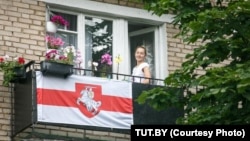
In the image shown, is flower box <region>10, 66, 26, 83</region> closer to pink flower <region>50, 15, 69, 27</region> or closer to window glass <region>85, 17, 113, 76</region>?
pink flower <region>50, 15, 69, 27</region>

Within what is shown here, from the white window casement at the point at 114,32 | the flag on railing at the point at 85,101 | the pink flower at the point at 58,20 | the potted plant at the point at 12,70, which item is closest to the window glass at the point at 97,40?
the white window casement at the point at 114,32

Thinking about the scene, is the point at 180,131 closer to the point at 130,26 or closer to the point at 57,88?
the point at 57,88

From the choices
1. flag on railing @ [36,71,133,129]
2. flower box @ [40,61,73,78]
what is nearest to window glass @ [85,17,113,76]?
flag on railing @ [36,71,133,129]

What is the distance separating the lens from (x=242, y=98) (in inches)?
422

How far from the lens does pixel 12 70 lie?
13.2 m

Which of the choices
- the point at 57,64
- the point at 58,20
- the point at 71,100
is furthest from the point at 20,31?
the point at 71,100

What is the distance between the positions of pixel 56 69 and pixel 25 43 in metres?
0.96

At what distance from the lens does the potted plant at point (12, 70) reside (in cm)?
1316

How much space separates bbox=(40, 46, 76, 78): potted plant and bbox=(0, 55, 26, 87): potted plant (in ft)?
1.06

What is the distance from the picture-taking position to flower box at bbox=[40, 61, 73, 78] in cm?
1307

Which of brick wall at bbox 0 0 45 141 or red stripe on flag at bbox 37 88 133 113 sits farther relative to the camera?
brick wall at bbox 0 0 45 141

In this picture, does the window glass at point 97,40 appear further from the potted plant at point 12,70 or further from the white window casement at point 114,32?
the potted plant at point 12,70

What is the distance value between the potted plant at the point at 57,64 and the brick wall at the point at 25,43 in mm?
450

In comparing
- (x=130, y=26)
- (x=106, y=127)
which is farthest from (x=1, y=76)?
(x=130, y=26)
